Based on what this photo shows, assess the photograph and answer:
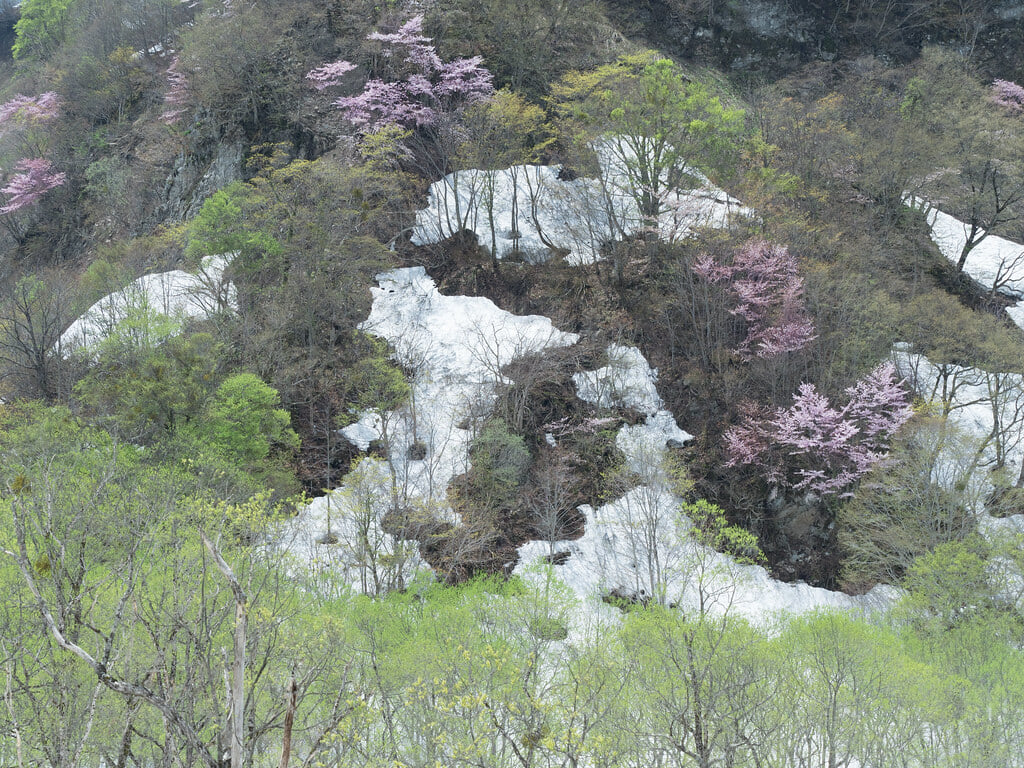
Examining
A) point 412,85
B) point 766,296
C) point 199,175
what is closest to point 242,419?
point 766,296

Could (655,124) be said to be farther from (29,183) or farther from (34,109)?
(34,109)

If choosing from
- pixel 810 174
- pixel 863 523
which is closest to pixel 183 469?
pixel 863 523

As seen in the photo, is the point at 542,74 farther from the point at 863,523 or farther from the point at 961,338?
the point at 863,523

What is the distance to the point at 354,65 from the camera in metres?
36.6

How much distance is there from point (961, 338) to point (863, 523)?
849 centimetres

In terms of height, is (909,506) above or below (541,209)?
below

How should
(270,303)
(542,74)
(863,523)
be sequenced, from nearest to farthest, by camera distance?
(863,523)
(270,303)
(542,74)

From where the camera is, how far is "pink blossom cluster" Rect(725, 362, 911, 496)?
2323cm

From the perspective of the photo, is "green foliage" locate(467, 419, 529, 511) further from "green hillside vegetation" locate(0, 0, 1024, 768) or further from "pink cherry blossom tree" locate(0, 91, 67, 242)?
"pink cherry blossom tree" locate(0, 91, 67, 242)

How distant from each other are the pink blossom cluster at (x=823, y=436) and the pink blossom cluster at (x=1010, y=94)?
21.7 metres

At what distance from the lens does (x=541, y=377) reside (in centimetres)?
2586

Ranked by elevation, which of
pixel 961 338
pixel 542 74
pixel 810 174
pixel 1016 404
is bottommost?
pixel 1016 404

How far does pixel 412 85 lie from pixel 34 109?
89.2 feet

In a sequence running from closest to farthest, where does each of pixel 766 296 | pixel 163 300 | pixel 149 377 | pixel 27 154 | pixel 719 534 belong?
pixel 149 377 → pixel 719 534 → pixel 766 296 → pixel 163 300 → pixel 27 154
